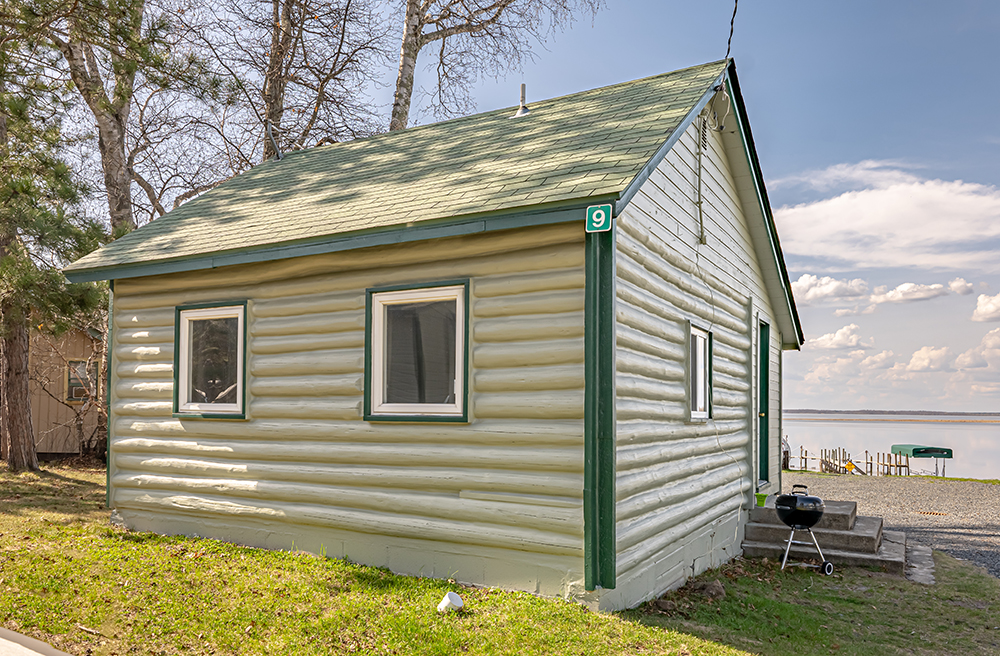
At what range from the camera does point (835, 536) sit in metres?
8.70

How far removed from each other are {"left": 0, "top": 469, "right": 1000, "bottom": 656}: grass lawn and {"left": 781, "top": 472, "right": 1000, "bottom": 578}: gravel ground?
306cm

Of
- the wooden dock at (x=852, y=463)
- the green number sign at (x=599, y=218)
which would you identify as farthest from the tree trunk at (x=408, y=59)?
the wooden dock at (x=852, y=463)

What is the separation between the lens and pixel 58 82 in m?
11.9

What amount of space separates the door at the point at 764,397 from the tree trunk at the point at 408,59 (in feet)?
36.3

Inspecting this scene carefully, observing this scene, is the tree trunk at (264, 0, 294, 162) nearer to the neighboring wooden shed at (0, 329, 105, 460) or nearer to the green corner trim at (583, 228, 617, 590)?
the neighboring wooden shed at (0, 329, 105, 460)

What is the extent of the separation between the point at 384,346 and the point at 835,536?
237 inches

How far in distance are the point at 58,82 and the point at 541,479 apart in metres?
11.2

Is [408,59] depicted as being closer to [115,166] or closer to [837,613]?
[115,166]

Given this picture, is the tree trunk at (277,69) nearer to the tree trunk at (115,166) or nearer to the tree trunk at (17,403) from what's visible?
the tree trunk at (115,166)

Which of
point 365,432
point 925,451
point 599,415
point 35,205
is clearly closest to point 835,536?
point 599,415

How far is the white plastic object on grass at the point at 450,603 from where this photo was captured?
5.23 meters

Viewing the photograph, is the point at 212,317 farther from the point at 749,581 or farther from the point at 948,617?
the point at 948,617

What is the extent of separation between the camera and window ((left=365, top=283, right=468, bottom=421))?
6.22m

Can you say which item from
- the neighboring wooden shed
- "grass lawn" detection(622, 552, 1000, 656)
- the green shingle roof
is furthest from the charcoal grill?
Result: the neighboring wooden shed
